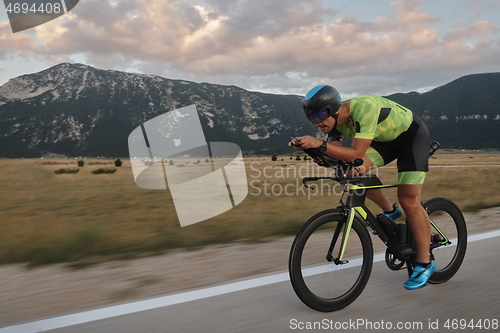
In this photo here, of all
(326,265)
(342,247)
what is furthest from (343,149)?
(326,265)

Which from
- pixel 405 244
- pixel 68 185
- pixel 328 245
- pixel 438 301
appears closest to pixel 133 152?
pixel 328 245

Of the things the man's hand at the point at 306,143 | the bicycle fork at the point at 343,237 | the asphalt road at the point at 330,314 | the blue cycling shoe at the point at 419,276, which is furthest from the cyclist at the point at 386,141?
the bicycle fork at the point at 343,237

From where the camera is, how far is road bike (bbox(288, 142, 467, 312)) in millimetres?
2703

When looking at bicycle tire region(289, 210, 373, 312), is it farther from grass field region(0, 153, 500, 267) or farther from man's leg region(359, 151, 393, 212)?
grass field region(0, 153, 500, 267)

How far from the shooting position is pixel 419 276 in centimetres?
317

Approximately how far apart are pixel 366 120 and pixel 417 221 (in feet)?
3.59

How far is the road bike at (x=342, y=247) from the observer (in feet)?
8.87

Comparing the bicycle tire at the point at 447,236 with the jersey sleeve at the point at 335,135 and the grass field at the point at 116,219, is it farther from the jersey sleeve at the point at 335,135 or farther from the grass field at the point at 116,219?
the jersey sleeve at the point at 335,135

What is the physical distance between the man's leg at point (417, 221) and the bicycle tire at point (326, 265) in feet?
1.80

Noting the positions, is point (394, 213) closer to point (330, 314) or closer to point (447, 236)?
point (447, 236)

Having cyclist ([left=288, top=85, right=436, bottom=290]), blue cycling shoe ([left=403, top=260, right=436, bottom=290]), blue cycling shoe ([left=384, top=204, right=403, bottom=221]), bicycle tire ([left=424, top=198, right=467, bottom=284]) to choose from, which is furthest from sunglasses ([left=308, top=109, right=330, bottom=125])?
blue cycling shoe ([left=403, top=260, right=436, bottom=290])

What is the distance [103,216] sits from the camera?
26.3 ft

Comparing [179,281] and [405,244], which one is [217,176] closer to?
[179,281]

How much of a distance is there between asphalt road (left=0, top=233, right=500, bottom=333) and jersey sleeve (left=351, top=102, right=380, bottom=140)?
4.29 feet
